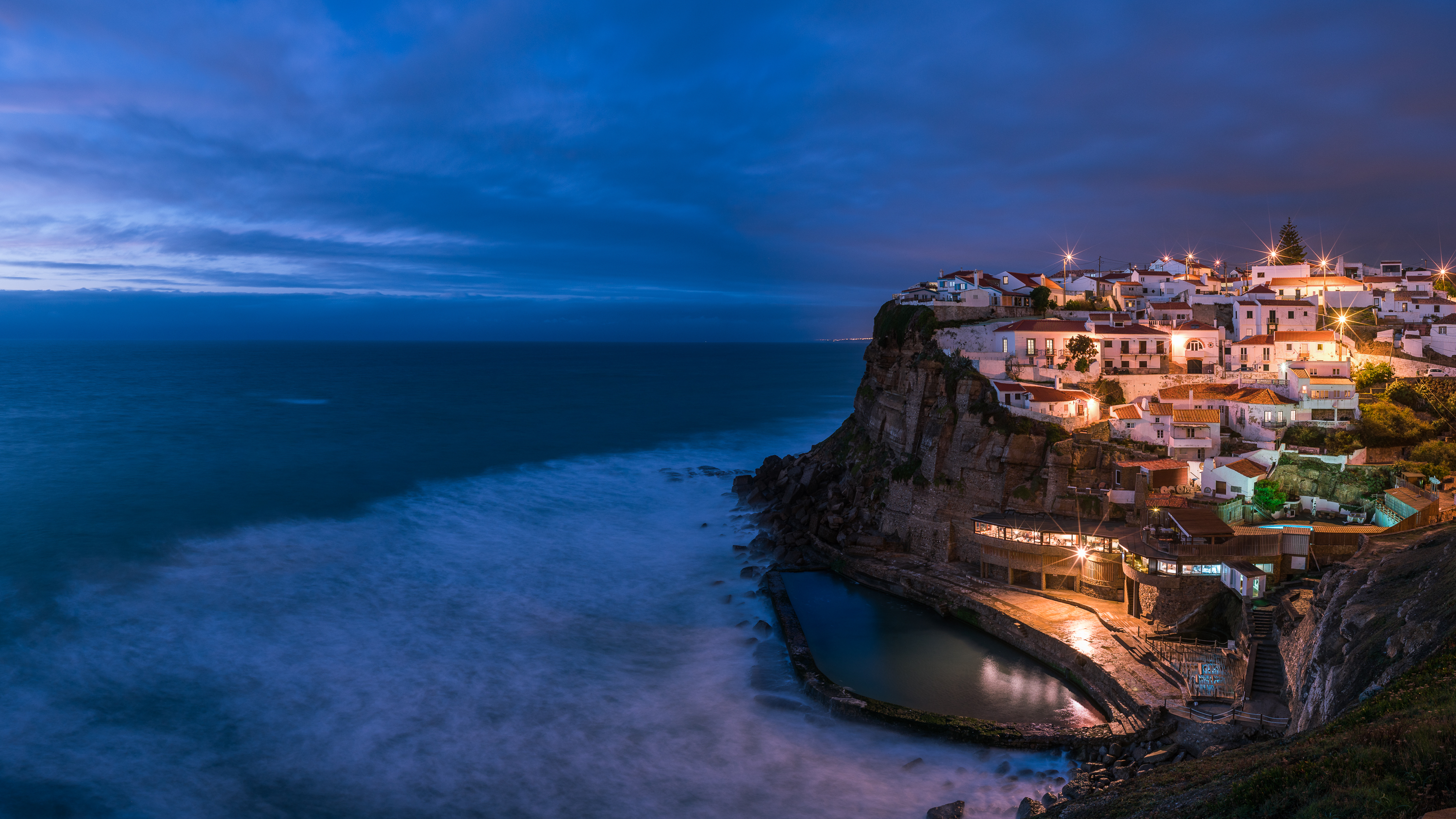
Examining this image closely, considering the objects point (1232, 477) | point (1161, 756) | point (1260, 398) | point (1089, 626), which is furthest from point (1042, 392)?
point (1161, 756)

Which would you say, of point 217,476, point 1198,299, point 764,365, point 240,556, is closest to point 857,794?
point 240,556

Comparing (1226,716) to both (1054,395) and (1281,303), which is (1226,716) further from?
(1281,303)

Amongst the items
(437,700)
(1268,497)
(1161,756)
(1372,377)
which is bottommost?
(437,700)

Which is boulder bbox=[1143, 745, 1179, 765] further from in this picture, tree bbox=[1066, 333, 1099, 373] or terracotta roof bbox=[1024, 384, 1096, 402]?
tree bbox=[1066, 333, 1099, 373]

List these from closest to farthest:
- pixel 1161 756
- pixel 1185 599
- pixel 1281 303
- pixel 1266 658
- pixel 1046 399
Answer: pixel 1161 756 < pixel 1266 658 < pixel 1185 599 < pixel 1046 399 < pixel 1281 303

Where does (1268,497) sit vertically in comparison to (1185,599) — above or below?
above

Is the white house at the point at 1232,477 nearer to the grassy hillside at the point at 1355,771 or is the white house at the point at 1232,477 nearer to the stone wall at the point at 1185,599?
the stone wall at the point at 1185,599

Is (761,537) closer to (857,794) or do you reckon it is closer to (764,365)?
(857,794)
